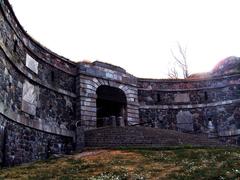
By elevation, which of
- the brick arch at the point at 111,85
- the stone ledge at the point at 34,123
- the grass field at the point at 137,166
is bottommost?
the grass field at the point at 137,166

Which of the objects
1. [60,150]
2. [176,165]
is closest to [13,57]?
[60,150]

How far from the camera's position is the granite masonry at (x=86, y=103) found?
47.5 feet

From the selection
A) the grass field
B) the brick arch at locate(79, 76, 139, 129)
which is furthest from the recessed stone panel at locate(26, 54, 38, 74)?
the grass field

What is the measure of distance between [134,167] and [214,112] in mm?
14691

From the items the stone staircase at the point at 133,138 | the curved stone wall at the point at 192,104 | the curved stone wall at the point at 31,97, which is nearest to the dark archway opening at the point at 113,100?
the curved stone wall at the point at 192,104

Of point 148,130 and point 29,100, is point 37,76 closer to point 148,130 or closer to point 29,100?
point 29,100

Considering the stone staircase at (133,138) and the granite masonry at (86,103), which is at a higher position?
the granite masonry at (86,103)

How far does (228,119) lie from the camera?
76.2 ft

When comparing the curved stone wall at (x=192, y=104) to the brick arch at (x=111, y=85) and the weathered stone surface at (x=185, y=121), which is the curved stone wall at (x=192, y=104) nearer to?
the weathered stone surface at (x=185, y=121)

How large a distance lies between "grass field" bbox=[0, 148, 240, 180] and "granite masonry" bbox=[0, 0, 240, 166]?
10.0ft

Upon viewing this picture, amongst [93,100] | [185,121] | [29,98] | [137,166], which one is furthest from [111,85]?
[137,166]

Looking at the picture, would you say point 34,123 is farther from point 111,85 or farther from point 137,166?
point 111,85

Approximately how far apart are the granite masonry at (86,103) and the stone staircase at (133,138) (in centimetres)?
5

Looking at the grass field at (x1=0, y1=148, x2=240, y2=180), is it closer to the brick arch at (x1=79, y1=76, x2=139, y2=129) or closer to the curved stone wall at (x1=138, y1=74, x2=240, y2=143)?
the brick arch at (x1=79, y1=76, x2=139, y2=129)
